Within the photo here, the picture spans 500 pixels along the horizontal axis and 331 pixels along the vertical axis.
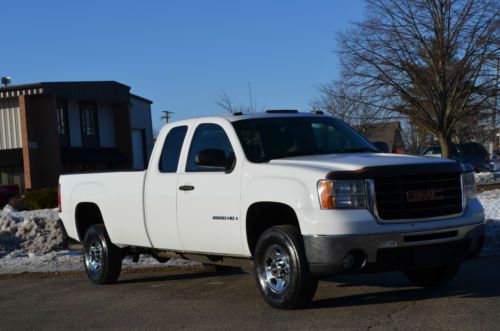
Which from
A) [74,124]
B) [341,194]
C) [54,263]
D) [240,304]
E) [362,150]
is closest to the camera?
[341,194]

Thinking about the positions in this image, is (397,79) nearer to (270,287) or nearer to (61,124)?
(270,287)

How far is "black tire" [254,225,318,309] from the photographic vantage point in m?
6.64

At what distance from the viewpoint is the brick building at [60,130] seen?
3703 centimetres

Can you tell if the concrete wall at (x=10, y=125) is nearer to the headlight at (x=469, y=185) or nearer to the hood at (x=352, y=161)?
the hood at (x=352, y=161)

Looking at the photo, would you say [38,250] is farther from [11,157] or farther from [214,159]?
[11,157]

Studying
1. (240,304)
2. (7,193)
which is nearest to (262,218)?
(240,304)

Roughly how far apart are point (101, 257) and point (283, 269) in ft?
11.5

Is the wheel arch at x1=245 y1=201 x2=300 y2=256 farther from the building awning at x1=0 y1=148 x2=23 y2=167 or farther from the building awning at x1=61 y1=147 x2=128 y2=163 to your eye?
the building awning at x1=0 y1=148 x2=23 y2=167

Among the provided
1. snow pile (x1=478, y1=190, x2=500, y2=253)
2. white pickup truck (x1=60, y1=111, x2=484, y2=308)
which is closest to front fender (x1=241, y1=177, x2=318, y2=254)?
white pickup truck (x1=60, y1=111, x2=484, y2=308)

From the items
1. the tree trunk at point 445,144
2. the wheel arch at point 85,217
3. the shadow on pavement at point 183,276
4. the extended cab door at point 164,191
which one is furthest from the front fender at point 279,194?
the tree trunk at point 445,144

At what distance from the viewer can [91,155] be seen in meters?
41.0

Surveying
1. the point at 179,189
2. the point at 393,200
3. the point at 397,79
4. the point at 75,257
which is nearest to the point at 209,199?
the point at 179,189

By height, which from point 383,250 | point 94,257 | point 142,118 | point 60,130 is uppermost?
point 142,118

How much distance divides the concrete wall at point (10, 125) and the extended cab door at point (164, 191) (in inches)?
1248
